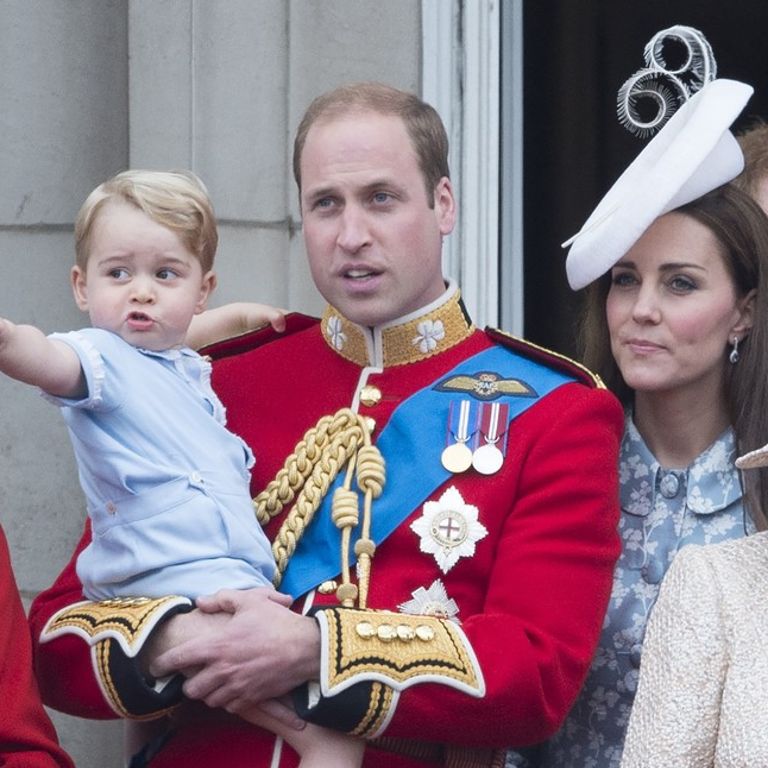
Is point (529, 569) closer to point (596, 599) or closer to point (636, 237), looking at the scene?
point (596, 599)

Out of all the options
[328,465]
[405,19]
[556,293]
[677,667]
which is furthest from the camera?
[556,293]

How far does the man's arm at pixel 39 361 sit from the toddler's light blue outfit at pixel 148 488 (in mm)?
19

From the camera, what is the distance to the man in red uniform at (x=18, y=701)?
330 cm

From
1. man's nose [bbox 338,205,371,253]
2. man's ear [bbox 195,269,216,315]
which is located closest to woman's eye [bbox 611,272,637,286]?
man's nose [bbox 338,205,371,253]

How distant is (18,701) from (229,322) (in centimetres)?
100

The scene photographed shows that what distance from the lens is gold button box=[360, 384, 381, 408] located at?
3.73 m

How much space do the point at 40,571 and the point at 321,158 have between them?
6.09ft

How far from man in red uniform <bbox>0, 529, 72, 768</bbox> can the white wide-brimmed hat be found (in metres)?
1.16

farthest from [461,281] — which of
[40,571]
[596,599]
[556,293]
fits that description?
[596,599]

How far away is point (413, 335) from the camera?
3.74 meters

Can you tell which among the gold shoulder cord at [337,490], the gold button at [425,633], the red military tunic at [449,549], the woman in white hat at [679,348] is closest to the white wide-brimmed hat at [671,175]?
the woman in white hat at [679,348]

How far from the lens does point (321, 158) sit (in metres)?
3.68

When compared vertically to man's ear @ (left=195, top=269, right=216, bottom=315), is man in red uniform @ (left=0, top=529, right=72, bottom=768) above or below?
below

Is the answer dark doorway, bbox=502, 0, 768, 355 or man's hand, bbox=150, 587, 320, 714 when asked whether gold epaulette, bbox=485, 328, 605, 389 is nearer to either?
man's hand, bbox=150, 587, 320, 714
